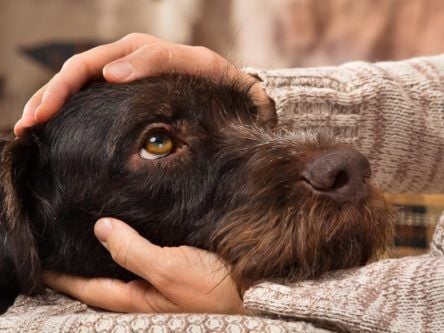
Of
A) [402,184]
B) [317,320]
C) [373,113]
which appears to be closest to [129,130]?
[317,320]

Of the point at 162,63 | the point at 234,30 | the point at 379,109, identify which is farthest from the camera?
the point at 234,30

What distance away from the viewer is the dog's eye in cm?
182

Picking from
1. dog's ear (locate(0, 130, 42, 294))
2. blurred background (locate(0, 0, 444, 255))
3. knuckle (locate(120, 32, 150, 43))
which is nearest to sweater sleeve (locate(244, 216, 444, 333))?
dog's ear (locate(0, 130, 42, 294))

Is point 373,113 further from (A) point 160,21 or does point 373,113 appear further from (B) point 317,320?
(A) point 160,21

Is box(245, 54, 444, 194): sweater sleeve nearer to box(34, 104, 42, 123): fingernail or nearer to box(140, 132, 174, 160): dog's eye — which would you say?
box(140, 132, 174, 160): dog's eye

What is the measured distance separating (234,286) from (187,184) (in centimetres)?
33

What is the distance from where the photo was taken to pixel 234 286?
1643mm

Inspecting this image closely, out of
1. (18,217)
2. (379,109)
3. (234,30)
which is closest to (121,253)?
(18,217)

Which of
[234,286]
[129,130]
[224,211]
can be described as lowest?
[234,286]

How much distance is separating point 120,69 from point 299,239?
2.60 ft

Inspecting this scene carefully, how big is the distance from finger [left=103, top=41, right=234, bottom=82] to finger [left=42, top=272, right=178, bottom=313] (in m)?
0.62

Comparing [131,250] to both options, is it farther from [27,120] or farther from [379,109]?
[379,109]

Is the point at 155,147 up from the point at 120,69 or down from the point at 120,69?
down

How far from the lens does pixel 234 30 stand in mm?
5234
